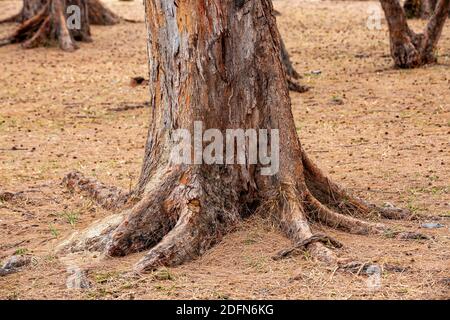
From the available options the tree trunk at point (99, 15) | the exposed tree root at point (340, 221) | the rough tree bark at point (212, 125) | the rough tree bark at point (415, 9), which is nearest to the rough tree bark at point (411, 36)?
the rough tree bark at point (415, 9)

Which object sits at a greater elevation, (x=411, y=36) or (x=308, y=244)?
(x=411, y=36)

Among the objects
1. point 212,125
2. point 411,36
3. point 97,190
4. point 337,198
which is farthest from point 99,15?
point 212,125

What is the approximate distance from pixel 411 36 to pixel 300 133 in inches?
177

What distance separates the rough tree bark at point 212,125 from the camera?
6.20 m

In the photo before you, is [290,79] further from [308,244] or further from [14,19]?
[14,19]

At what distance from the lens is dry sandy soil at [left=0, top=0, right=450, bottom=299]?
554cm

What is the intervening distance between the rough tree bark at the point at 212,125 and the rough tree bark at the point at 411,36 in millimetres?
8071

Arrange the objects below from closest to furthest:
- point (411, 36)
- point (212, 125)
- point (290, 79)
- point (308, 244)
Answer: point (308, 244)
point (212, 125)
point (290, 79)
point (411, 36)

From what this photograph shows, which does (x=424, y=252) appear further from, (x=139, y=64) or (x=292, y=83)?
(x=139, y=64)

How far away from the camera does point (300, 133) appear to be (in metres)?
11.0

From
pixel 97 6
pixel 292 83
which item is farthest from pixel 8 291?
pixel 97 6

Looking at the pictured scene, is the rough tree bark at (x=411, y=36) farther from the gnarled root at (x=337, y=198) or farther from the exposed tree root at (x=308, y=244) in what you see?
the exposed tree root at (x=308, y=244)

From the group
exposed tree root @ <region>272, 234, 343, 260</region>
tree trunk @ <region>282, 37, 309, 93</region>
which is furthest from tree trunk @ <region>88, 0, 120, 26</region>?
exposed tree root @ <region>272, 234, 343, 260</region>

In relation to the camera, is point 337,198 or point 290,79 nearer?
point 337,198
